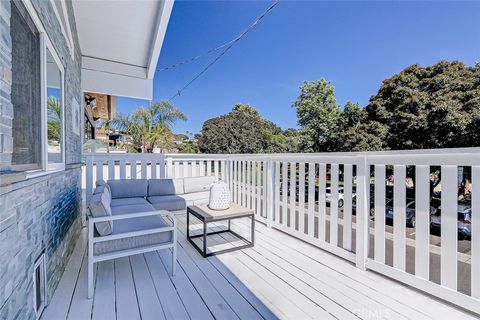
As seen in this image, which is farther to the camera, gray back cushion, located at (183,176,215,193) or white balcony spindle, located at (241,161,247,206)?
gray back cushion, located at (183,176,215,193)

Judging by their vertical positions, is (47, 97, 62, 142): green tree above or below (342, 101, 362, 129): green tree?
below

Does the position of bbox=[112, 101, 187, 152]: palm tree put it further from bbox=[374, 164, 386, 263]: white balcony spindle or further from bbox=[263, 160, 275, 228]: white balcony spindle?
bbox=[374, 164, 386, 263]: white balcony spindle

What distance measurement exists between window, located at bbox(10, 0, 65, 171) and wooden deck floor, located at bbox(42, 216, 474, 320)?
43.0 inches

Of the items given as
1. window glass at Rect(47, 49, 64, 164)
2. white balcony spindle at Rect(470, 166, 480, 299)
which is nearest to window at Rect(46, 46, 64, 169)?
window glass at Rect(47, 49, 64, 164)

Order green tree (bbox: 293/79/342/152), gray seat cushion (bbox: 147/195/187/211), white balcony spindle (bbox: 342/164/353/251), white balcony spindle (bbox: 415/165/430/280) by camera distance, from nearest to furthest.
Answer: white balcony spindle (bbox: 415/165/430/280) → white balcony spindle (bbox: 342/164/353/251) → gray seat cushion (bbox: 147/195/187/211) → green tree (bbox: 293/79/342/152)

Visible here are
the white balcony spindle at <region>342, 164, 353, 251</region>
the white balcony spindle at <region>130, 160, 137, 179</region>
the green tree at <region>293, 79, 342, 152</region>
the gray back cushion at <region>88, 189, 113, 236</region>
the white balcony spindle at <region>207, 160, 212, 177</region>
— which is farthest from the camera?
the green tree at <region>293, 79, 342, 152</region>

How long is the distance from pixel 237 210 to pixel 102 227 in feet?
4.60

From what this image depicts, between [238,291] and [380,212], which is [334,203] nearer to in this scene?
[380,212]

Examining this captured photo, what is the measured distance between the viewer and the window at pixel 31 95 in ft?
4.71

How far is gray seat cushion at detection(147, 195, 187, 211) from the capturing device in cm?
368

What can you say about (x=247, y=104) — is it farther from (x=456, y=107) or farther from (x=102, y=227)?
(x=102, y=227)

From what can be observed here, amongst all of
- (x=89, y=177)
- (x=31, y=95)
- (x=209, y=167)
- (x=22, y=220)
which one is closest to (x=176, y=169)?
(x=209, y=167)

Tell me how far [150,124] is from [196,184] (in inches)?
312

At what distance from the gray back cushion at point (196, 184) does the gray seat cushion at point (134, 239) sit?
2098mm
